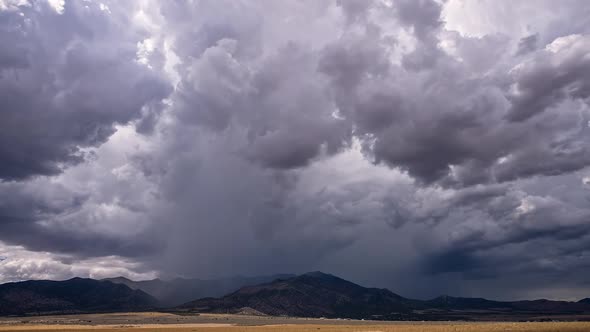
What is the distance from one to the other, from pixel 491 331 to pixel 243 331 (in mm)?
61681

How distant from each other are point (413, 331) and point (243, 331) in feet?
145

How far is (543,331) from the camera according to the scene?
119125mm

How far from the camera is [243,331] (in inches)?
5177

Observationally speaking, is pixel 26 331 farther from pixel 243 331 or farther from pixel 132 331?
pixel 243 331

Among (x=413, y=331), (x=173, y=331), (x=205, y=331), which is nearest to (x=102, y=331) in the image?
(x=173, y=331)

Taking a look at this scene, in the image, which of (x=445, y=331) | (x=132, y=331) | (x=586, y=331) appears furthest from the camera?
(x=132, y=331)

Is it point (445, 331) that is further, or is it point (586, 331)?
point (445, 331)

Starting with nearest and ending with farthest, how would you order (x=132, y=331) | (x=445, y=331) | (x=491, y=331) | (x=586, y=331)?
(x=586, y=331) < (x=491, y=331) < (x=445, y=331) < (x=132, y=331)

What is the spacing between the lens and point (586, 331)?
4427 inches

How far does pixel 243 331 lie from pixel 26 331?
63340 mm

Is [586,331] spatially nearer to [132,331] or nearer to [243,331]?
[243,331]

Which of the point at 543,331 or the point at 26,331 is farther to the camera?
the point at 26,331

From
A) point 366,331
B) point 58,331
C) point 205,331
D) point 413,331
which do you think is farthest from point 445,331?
point 58,331

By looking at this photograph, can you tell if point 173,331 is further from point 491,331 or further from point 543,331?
point 543,331
